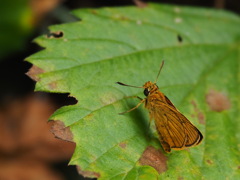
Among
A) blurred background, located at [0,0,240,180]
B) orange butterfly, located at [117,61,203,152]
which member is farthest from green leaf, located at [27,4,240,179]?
blurred background, located at [0,0,240,180]

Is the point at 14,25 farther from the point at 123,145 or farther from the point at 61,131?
the point at 123,145

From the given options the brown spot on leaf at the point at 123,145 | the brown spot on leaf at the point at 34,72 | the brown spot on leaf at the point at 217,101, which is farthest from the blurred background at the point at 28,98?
the brown spot on leaf at the point at 123,145

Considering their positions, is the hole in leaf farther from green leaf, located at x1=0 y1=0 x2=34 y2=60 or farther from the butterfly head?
green leaf, located at x1=0 y1=0 x2=34 y2=60

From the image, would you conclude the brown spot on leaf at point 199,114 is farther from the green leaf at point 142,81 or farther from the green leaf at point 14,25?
the green leaf at point 14,25

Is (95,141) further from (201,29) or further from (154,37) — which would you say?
(201,29)

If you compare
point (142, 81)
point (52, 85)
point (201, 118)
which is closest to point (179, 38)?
point (142, 81)
